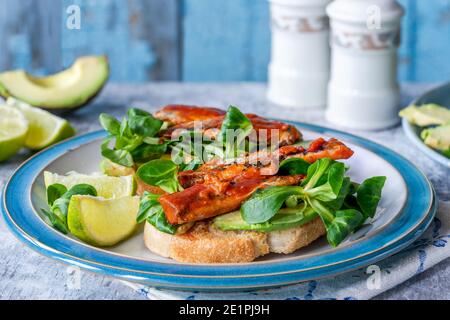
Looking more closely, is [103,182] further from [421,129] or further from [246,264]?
[421,129]

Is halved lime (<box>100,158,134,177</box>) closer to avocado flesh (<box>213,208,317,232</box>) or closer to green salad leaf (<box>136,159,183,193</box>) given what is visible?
green salad leaf (<box>136,159,183,193</box>)

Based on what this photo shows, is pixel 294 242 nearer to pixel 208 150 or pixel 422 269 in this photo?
pixel 422 269

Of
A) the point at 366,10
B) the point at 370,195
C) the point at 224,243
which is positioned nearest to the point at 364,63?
the point at 366,10

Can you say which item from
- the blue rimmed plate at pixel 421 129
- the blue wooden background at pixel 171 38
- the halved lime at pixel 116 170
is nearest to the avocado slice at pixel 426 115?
the blue rimmed plate at pixel 421 129

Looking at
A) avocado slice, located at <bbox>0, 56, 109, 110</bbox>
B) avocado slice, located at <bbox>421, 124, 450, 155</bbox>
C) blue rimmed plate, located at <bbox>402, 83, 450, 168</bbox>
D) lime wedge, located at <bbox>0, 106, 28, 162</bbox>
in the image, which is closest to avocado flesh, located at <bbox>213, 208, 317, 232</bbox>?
blue rimmed plate, located at <bbox>402, 83, 450, 168</bbox>

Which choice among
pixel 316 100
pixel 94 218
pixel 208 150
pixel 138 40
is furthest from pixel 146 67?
pixel 94 218

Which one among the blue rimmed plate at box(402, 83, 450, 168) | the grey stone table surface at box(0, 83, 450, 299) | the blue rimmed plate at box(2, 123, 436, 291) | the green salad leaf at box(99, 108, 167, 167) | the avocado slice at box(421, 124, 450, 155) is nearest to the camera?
the blue rimmed plate at box(2, 123, 436, 291)

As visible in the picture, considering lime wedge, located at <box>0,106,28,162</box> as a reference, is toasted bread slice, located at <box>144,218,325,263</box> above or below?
below
